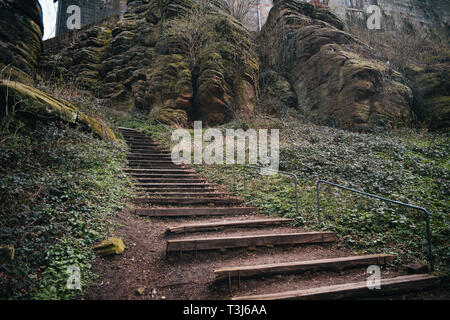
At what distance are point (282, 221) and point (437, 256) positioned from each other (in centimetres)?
243

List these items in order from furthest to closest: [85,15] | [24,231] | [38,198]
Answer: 1. [85,15]
2. [38,198]
3. [24,231]

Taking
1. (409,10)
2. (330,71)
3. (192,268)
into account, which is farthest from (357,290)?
(409,10)

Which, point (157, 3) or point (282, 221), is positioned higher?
point (157, 3)

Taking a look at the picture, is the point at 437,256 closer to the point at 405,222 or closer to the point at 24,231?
the point at 405,222

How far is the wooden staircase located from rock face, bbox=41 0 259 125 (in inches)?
214

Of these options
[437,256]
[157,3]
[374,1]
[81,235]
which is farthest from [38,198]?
[374,1]

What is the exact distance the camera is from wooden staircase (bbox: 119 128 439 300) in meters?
2.92

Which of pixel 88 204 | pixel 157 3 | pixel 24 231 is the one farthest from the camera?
pixel 157 3

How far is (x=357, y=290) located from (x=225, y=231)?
2297 millimetres

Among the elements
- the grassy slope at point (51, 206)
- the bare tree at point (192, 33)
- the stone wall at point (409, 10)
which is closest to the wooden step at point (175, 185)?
the grassy slope at point (51, 206)

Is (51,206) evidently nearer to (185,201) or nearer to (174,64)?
(185,201)

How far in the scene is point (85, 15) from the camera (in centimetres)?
2159

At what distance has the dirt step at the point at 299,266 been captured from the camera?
119 inches
